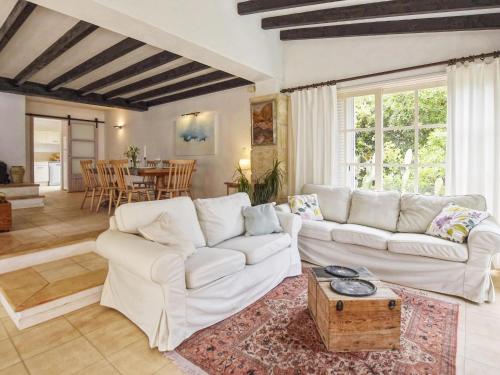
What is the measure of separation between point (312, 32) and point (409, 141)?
1.99 m

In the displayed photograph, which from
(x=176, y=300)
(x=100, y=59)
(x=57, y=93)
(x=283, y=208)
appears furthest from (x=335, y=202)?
(x=57, y=93)

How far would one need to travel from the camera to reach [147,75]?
211 inches

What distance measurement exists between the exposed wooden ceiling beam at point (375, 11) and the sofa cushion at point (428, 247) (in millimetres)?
2232

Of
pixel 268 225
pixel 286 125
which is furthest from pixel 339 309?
pixel 286 125

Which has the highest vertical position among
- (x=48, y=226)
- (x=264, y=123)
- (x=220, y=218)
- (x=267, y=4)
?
(x=267, y=4)

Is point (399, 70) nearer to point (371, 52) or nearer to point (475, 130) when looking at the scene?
point (371, 52)

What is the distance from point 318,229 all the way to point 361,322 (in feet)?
5.12

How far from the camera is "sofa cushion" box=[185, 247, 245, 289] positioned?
1923 millimetres

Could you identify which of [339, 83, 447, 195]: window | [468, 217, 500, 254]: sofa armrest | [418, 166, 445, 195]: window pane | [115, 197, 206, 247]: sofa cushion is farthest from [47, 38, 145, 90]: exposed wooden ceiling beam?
[468, 217, 500, 254]: sofa armrest

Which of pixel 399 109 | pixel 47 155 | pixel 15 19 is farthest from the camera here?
pixel 47 155

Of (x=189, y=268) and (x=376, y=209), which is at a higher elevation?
(x=376, y=209)

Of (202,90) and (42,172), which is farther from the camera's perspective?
(42,172)

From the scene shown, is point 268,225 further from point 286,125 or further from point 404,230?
point 286,125

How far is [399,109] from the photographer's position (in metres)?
3.76
